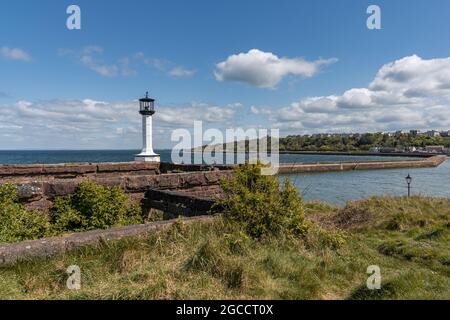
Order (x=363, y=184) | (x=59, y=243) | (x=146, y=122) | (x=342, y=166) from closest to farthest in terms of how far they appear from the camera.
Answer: (x=59, y=243) < (x=146, y=122) < (x=363, y=184) < (x=342, y=166)

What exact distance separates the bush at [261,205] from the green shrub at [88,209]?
2374mm

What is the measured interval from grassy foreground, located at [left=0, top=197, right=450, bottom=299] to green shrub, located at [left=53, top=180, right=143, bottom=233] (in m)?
2.29

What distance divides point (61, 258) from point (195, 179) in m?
5.00

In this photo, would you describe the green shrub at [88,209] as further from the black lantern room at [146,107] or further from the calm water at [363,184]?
the black lantern room at [146,107]

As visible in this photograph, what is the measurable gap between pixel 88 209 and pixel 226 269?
3867 millimetres

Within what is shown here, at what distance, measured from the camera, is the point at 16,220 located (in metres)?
5.63

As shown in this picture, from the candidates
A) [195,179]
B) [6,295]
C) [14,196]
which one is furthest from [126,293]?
[195,179]

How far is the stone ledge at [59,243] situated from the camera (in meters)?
3.99

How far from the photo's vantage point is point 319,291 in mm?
4016

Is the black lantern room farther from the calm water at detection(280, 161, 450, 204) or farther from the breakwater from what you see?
the breakwater

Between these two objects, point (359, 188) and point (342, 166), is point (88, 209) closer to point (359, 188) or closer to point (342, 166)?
point (359, 188)

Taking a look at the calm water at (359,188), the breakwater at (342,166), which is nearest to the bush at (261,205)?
the calm water at (359,188)

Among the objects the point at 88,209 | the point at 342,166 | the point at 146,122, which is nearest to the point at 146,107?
the point at 146,122
